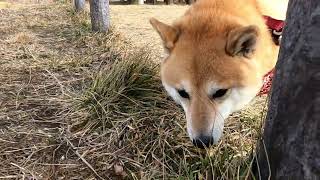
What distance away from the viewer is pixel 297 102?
4.91 feet

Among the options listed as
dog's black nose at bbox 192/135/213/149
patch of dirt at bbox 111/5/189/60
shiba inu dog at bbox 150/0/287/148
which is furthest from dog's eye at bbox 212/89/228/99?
patch of dirt at bbox 111/5/189/60

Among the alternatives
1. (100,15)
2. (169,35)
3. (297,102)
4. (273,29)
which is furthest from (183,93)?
(100,15)

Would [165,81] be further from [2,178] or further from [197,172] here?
[2,178]

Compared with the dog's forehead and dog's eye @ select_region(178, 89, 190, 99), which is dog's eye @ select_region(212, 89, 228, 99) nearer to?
the dog's forehead

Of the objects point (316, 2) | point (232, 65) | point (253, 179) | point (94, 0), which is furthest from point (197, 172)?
point (94, 0)

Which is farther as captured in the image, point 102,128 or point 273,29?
point 273,29

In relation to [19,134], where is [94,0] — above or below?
above

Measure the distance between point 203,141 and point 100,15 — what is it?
3.47 metres

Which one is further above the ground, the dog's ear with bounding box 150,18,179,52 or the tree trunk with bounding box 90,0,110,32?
the dog's ear with bounding box 150,18,179,52

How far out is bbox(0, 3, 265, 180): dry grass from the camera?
2.18 metres

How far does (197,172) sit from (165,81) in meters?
0.75

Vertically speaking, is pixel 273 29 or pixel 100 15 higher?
pixel 273 29

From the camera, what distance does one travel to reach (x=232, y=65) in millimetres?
2320

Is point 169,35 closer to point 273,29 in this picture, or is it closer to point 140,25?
point 273,29
